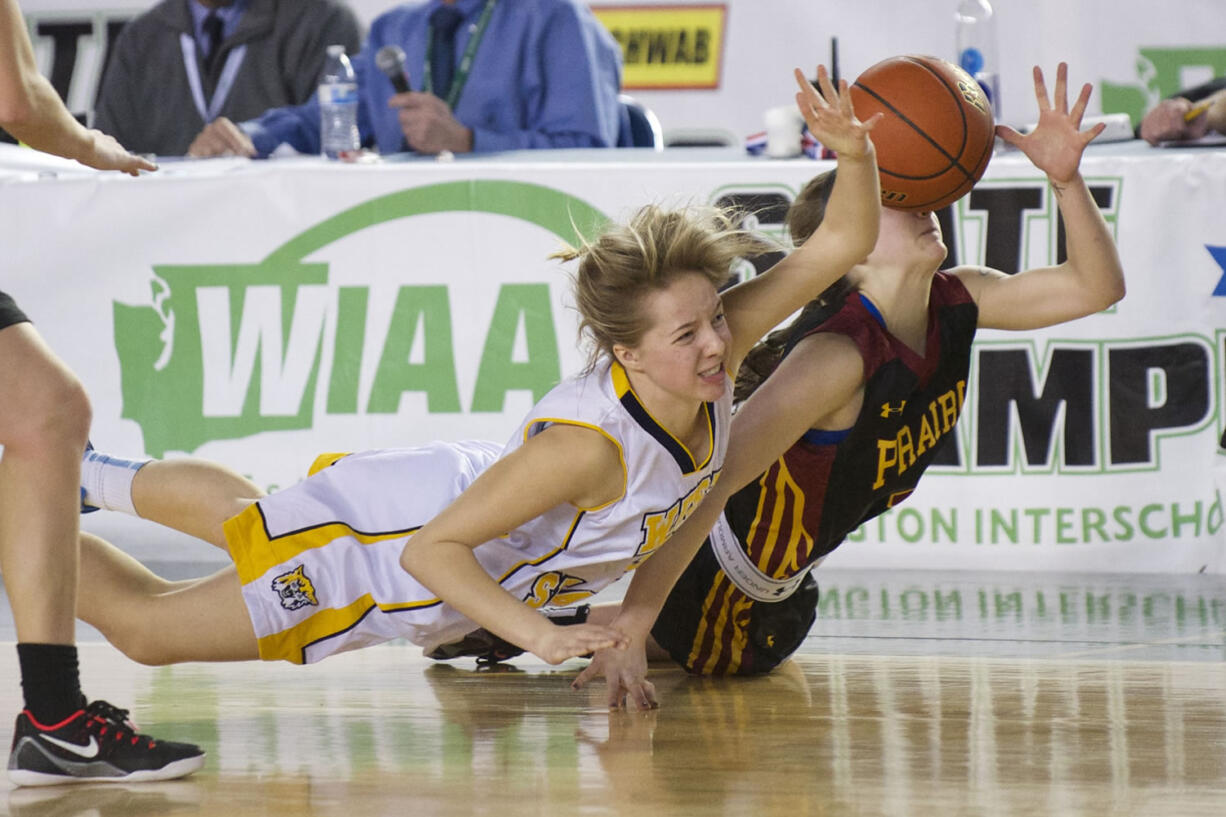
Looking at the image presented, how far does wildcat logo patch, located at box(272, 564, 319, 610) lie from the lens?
9.42 ft

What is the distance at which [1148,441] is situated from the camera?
4539mm

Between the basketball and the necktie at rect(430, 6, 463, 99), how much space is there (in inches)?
128

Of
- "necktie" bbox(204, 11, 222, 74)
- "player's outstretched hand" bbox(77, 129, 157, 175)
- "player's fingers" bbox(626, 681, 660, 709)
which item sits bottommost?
"player's fingers" bbox(626, 681, 660, 709)

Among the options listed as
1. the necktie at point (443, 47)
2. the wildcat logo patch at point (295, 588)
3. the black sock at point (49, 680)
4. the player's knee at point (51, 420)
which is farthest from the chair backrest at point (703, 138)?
the black sock at point (49, 680)

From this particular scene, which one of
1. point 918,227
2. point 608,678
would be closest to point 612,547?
point 608,678

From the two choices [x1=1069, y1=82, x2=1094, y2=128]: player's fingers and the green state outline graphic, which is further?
the green state outline graphic

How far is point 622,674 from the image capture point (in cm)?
288

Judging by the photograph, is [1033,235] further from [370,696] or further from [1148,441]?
[370,696]

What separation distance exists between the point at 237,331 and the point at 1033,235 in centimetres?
251

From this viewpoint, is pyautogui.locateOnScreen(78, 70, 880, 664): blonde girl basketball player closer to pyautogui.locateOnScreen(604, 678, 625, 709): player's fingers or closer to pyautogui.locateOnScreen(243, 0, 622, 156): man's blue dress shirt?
pyautogui.locateOnScreen(604, 678, 625, 709): player's fingers

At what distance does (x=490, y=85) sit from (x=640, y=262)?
10.9 ft

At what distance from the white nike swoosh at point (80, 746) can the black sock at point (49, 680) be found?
3cm

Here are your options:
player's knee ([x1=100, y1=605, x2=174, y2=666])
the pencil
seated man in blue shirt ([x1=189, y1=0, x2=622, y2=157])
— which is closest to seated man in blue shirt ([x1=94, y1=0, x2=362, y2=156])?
seated man in blue shirt ([x1=189, y1=0, x2=622, y2=157])

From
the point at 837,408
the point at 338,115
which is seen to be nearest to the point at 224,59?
the point at 338,115
